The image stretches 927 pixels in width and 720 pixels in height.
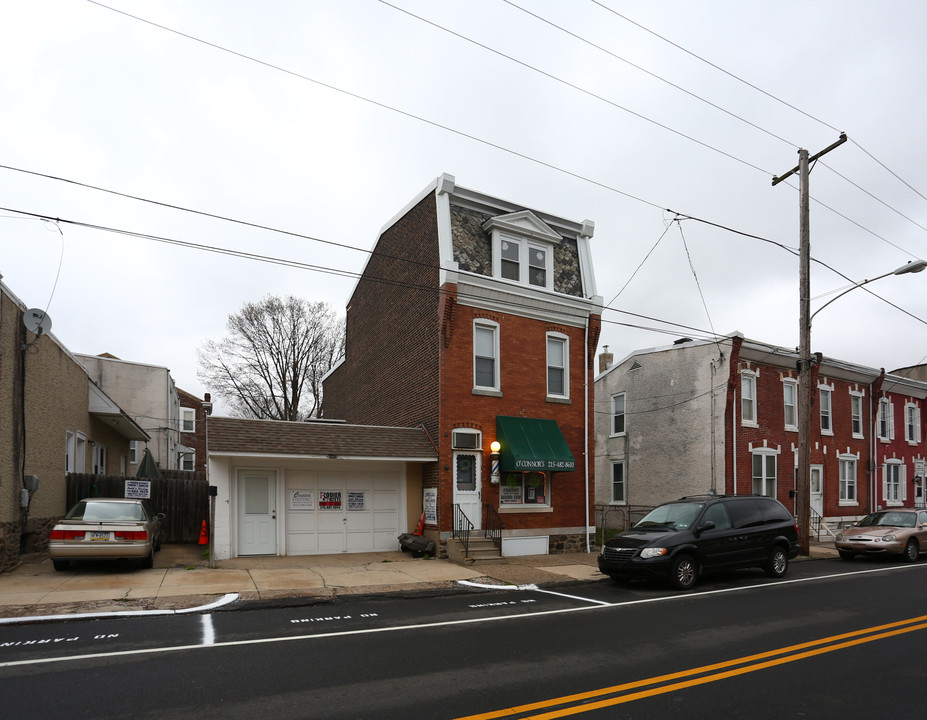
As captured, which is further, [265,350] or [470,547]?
[265,350]

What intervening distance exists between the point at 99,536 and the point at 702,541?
11902 mm

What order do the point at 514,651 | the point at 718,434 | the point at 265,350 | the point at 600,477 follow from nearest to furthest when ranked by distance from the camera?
the point at 514,651, the point at 718,434, the point at 600,477, the point at 265,350

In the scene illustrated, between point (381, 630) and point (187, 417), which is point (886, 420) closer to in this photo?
point (381, 630)

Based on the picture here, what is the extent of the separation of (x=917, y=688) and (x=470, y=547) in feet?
38.7

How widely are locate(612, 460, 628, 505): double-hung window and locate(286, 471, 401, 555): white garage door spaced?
40.5ft

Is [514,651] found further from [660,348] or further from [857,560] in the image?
[660,348]

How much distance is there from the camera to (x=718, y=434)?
24469mm

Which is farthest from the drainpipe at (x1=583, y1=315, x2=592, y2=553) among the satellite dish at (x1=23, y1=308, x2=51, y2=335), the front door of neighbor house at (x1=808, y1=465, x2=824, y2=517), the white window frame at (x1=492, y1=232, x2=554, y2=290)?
the satellite dish at (x1=23, y1=308, x2=51, y2=335)

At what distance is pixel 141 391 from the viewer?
35188mm

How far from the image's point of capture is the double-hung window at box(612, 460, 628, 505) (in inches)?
1104

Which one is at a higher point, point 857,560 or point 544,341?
point 544,341

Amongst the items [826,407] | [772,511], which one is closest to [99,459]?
[772,511]

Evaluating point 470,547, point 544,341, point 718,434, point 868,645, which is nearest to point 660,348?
point 718,434

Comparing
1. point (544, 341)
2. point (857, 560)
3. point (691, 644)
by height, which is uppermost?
point (544, 341)
